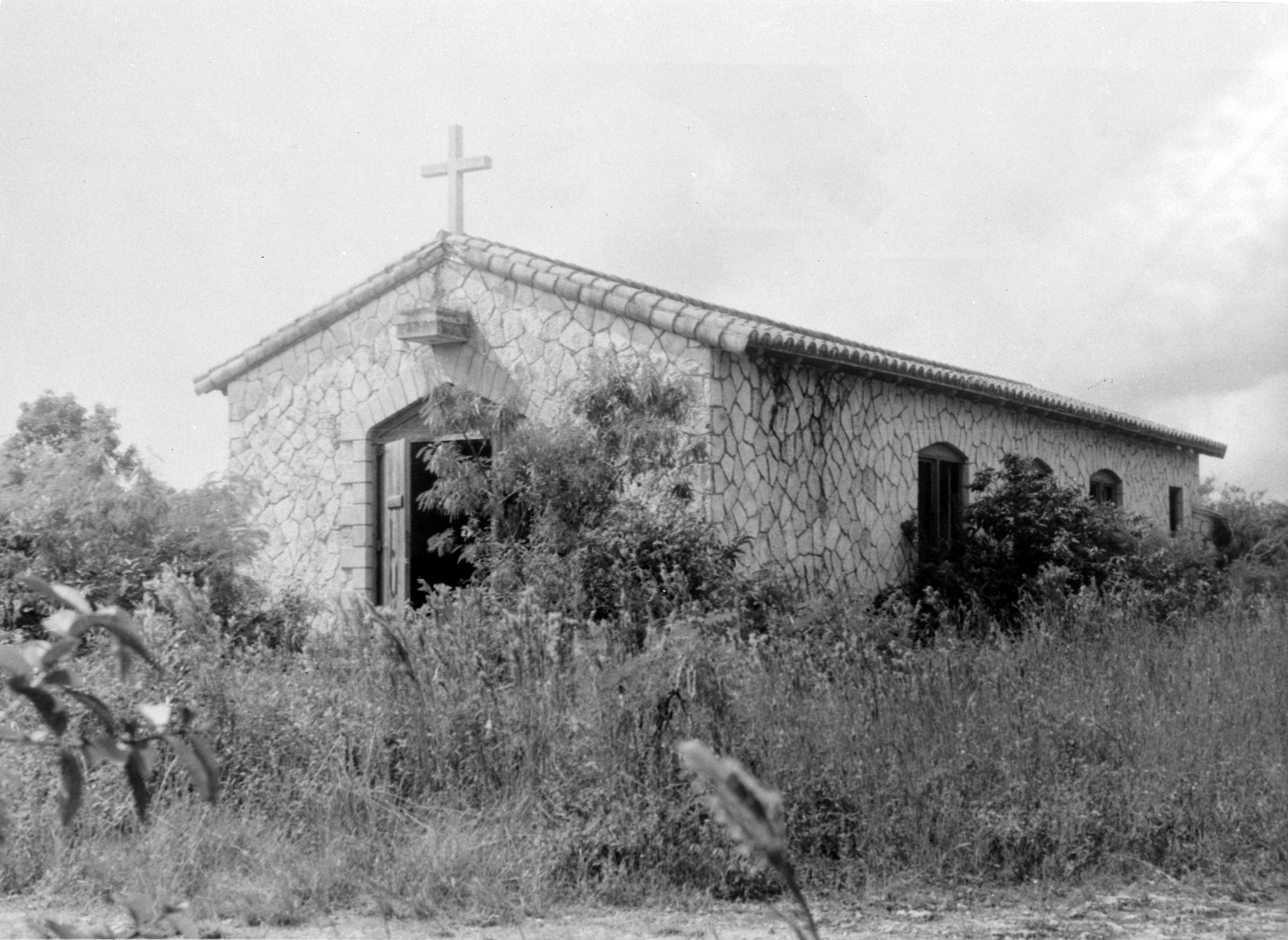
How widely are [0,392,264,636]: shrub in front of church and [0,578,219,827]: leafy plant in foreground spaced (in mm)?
9029

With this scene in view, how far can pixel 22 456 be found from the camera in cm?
1165

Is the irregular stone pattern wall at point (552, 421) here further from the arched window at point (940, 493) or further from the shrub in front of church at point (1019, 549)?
the shrub in front of church at point (1019, 549)

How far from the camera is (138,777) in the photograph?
4.64ft

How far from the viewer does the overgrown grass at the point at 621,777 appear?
16.6 feet

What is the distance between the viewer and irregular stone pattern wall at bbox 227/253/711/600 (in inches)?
463

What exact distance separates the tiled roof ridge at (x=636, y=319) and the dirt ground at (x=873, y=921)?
6.46m

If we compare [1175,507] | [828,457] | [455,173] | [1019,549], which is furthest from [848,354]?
[1175,507]

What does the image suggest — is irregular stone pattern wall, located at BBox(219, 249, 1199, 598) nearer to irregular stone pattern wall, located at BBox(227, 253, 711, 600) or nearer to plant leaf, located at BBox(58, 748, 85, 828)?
irregular stone pattern wall, located at BBox(227, 253, 711, 600)

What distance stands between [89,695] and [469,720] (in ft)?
14.9

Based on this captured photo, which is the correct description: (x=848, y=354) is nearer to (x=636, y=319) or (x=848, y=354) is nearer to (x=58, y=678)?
(x=636, y=319)

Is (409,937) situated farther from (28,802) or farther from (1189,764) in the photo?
(1189,764)

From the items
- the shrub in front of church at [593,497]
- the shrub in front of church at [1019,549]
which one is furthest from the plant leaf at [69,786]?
the shrub in front of church at [1019,549]

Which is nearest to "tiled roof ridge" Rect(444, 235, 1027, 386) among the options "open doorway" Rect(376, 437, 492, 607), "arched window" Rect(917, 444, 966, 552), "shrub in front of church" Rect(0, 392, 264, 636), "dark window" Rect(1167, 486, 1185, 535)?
"arched window" Rect(917, 444, 966, 552)

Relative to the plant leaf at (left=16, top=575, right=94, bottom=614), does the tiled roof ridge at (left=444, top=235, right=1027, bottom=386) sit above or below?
above
